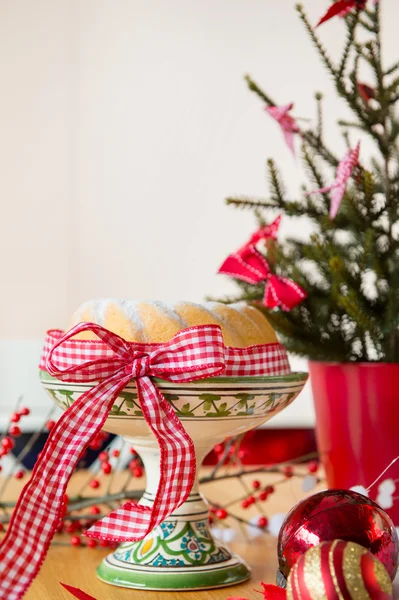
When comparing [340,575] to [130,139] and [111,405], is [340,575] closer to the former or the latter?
[111,405]

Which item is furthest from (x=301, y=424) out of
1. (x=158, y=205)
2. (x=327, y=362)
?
(x=327, y=362)

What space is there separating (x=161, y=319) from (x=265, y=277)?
0.23 metres

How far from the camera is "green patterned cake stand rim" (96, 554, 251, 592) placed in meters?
0.62

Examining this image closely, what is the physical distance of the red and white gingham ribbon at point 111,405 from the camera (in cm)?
56

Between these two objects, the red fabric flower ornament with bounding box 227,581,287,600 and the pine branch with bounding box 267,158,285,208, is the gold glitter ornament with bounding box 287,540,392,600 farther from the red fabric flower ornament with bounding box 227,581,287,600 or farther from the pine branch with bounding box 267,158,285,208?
the pine branch with bounding box 267,158,285,208

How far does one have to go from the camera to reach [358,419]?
790 millimetres

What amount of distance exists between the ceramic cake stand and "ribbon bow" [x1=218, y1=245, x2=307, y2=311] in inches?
6.2

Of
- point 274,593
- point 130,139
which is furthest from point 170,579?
point 130,139

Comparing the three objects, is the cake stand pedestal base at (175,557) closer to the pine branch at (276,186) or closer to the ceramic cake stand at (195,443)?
the ceramic cake stand at (195,443)

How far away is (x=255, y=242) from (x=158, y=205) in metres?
1.02

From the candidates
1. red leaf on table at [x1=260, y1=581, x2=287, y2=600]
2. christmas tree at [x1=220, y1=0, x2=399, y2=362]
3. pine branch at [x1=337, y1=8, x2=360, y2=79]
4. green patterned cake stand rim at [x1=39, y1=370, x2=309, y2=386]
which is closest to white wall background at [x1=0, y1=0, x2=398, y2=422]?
christmas tree at [x1=220, y1=0, x2=399, y2=362]

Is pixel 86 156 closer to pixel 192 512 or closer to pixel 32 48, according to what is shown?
pixel 32 48

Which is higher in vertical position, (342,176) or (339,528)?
(342,176)

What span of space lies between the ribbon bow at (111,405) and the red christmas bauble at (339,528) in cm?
8
